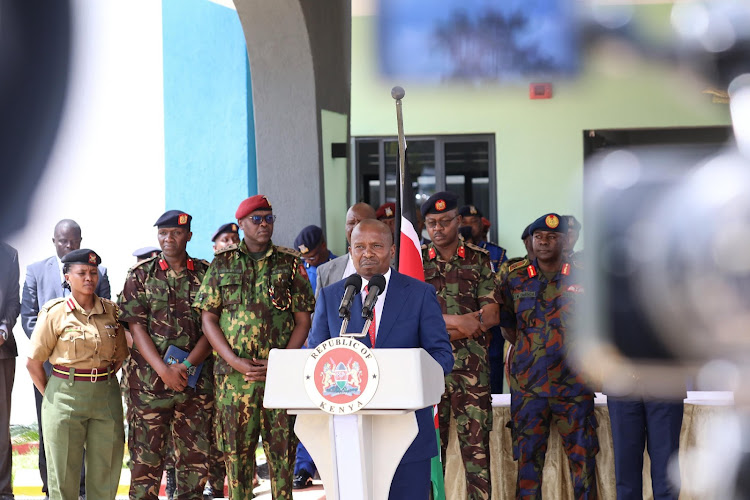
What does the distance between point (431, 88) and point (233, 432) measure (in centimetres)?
588

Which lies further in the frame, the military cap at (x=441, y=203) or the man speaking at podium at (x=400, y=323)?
the military cap at (x=441, y=203)

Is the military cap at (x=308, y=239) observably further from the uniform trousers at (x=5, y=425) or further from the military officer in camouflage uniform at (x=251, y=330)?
the uniform trousers at (x=5, y=425)

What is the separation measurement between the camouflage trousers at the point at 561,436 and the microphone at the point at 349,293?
8.06ft

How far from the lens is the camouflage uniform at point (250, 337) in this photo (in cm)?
535

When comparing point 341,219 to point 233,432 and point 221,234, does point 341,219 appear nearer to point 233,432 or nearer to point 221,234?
point 221,234

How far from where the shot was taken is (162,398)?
5.62 meters

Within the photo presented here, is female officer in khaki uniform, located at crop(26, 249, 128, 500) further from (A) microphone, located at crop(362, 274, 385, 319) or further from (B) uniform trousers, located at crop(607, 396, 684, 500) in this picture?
(B) uniform trousers, located at crop(607, 396, 684, 500)

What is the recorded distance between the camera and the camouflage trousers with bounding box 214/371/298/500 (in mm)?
5336

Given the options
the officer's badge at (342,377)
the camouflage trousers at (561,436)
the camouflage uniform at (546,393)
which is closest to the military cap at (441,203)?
the camouflage uniform at (546,393)

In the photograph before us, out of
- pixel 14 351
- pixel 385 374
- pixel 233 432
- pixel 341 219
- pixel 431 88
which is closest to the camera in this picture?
pixel 385 374

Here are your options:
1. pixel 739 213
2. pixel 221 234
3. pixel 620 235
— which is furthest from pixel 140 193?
pixel 221 234

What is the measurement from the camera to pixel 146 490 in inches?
221

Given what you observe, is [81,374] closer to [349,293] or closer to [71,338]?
[71,338]

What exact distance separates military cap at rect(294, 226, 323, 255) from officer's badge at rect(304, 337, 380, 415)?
12.7 feet
